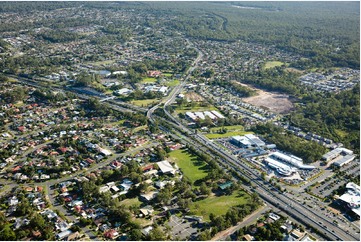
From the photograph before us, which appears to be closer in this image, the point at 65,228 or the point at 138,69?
the point at 65,228

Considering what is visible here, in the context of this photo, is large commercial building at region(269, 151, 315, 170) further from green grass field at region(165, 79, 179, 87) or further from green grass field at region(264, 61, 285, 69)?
green grass field at region(264, 61, 285, 69)

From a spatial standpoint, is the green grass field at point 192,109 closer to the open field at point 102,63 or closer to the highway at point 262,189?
the highway at point 262,189

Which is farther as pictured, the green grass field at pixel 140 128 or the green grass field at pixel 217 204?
Result: the green grass field at pixel 140 128

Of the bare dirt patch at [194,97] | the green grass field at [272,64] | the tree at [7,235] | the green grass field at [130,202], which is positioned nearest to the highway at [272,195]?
the green grass field at [130,202]

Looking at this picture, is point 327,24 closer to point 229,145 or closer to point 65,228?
point 229,145

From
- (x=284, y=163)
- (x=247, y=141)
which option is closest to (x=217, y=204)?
(x=284, y=163)

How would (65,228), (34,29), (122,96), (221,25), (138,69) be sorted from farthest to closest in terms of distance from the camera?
(221,25) → (34,29) → (138,69) → (122,96) → (65,228)

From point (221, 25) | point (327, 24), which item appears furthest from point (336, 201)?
point (327, 24)

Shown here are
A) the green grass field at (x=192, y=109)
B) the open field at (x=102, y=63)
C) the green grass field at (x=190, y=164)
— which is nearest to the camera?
the green grass field at (x=190, y=164)

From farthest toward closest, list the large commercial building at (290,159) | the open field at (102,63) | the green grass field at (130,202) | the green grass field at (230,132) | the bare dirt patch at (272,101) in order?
the open field at (102,63) → the bare dirt patch at (272,101) → the green grass field at (230,132) → the large commercial building at (290,159) → the green grass field at (130,202)
